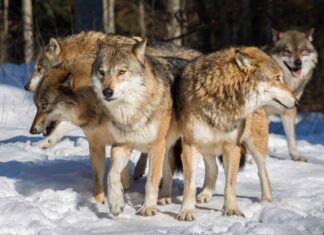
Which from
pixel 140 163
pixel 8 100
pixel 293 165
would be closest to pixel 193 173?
pixel 140 163

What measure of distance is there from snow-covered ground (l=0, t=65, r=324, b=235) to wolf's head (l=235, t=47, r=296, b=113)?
99cm

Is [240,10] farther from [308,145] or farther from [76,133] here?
[76,133]

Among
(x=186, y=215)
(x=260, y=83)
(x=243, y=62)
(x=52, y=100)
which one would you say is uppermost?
(x=243, y=62)

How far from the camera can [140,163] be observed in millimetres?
7059

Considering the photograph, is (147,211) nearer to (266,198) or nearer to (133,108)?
(133,108)

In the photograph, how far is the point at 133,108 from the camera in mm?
5418

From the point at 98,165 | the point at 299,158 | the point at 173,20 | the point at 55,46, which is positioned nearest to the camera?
the point at 98,165

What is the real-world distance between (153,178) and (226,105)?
95cm

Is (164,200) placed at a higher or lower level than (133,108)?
lower

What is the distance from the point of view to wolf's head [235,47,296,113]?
5520 millimetres

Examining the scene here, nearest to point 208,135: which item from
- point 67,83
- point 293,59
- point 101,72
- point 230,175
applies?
point 230,175

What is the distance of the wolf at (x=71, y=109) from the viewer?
19.4 ft

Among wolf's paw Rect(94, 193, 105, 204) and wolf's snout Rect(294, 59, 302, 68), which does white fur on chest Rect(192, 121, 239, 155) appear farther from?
wolf's snout Rect(294, 59, 302, 68)

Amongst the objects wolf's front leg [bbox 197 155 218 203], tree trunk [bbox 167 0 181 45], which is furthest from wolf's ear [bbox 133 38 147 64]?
tree trunk [bbox 167 0 181 45]
